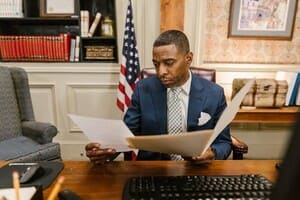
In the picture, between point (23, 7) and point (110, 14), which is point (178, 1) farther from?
point (23, 7)

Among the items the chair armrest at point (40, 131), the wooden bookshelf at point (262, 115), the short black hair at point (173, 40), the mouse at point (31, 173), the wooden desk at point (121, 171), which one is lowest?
the chair armrest at point (40, 131)

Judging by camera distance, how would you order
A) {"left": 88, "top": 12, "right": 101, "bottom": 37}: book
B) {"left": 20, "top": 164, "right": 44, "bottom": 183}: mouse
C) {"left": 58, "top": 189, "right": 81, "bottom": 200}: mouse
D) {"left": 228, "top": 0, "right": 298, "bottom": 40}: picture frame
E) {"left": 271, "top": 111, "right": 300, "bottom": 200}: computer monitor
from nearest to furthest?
{"left": 271, "top": 111, "right": 300, "bottom": 200}: computer monitor < {"left": 58, "top": 189, "right": 81, "bottom": 200}: mouse < {"left": 20, "top": 164, "right": 44, "bottom": 183}: mouse < {"left": 228, "top": 0, "right": 298, "bottom": 40}: picture frame < {"left": 88, "top": 12, "right": 101, "bottom": 37}: book

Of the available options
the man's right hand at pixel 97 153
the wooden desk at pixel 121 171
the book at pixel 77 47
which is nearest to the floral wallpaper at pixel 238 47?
the book at pixel 77 47

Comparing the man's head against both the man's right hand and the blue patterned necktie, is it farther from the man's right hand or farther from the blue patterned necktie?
the man's right hand

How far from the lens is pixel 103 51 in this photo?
2.89 m

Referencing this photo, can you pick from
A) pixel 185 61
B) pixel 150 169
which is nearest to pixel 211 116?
pixel 185 61

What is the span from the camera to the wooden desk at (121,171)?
3.04 feet

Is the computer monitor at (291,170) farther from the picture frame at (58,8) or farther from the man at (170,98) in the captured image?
the picture frame at (58,8)

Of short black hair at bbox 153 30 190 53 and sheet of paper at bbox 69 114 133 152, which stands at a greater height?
short black hair at bbox 153 30 190 53

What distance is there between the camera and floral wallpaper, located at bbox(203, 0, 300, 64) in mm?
2760

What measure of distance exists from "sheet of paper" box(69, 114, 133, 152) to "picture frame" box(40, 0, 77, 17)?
214 cm

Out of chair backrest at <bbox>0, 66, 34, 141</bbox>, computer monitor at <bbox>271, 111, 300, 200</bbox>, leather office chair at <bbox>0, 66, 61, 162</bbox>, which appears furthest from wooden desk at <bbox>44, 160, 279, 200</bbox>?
chair backrest at <bbox>0, 66, 34, 141</bbox>

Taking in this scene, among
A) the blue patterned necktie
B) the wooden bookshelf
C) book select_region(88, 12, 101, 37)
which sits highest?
book select_region(88, 12, 101, 37)

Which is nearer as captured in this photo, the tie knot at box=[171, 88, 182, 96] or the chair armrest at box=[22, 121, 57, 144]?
the tie knot at box=[171, 88, 182, 96]
